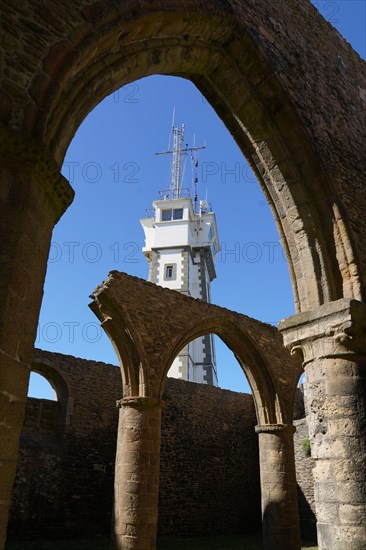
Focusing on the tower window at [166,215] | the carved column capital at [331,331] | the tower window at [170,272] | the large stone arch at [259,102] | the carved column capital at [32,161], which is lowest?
the carved column capital at [331,331]

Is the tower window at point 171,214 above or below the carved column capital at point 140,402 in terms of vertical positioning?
above

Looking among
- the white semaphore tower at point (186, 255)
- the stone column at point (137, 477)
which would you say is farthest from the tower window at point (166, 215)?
the stone column at point (137, 477)

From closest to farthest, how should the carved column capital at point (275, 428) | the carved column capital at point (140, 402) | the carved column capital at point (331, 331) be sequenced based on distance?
the carved column capital at point (331, 331) < the carved column capital at point (140, 402) < the carved column capital at point (275, 428)

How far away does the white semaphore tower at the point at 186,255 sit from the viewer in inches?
976

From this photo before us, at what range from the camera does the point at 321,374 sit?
13.2 ft

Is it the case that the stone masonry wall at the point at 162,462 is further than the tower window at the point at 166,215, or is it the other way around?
the tower window at the point at 166,215

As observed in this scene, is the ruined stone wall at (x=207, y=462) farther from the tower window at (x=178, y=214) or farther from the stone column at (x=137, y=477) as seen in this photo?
the tower window at (x=178, y=214)

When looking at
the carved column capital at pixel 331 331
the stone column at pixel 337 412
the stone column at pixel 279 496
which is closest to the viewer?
the stone column at pixel 337 412

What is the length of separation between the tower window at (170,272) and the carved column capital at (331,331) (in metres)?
23.0

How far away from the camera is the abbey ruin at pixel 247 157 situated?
2.51 metres

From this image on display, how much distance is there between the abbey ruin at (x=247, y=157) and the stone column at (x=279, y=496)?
291 centimetres

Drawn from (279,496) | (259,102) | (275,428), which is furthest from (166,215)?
(259,102)

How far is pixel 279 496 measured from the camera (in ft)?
30.8

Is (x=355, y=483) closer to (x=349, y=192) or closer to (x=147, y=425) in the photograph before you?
(x=349, y=192)
